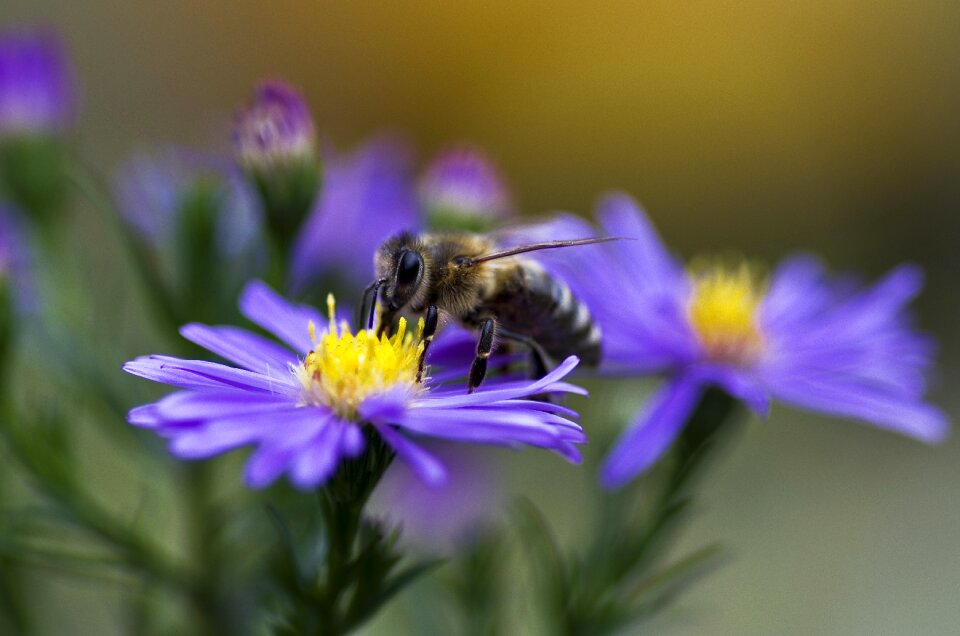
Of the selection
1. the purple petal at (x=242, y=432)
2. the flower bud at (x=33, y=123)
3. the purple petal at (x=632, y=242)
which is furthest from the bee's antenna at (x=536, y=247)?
the flower bud at (x=33, y=123)

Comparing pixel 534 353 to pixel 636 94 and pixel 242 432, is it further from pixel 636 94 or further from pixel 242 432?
pixel 636 94

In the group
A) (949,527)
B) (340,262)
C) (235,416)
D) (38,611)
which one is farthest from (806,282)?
(949,527)

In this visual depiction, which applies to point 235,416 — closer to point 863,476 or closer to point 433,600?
point 433,600

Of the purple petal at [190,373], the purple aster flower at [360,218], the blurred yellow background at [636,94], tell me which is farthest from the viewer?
the blurred yellow background at [636,94]

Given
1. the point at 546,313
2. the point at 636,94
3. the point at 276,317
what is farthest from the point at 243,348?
the point at 636,94

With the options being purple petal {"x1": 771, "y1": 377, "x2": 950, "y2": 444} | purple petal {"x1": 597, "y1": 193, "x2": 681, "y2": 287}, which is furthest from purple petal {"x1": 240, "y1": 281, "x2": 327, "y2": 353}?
purple petal {"x1": 771, "y1": 377, "x2": 950, "y2": 444}

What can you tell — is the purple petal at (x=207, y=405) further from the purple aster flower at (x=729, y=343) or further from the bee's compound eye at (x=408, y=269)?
the purple aster flower at (x=729, y=343)

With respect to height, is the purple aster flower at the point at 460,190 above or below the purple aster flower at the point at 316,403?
above
